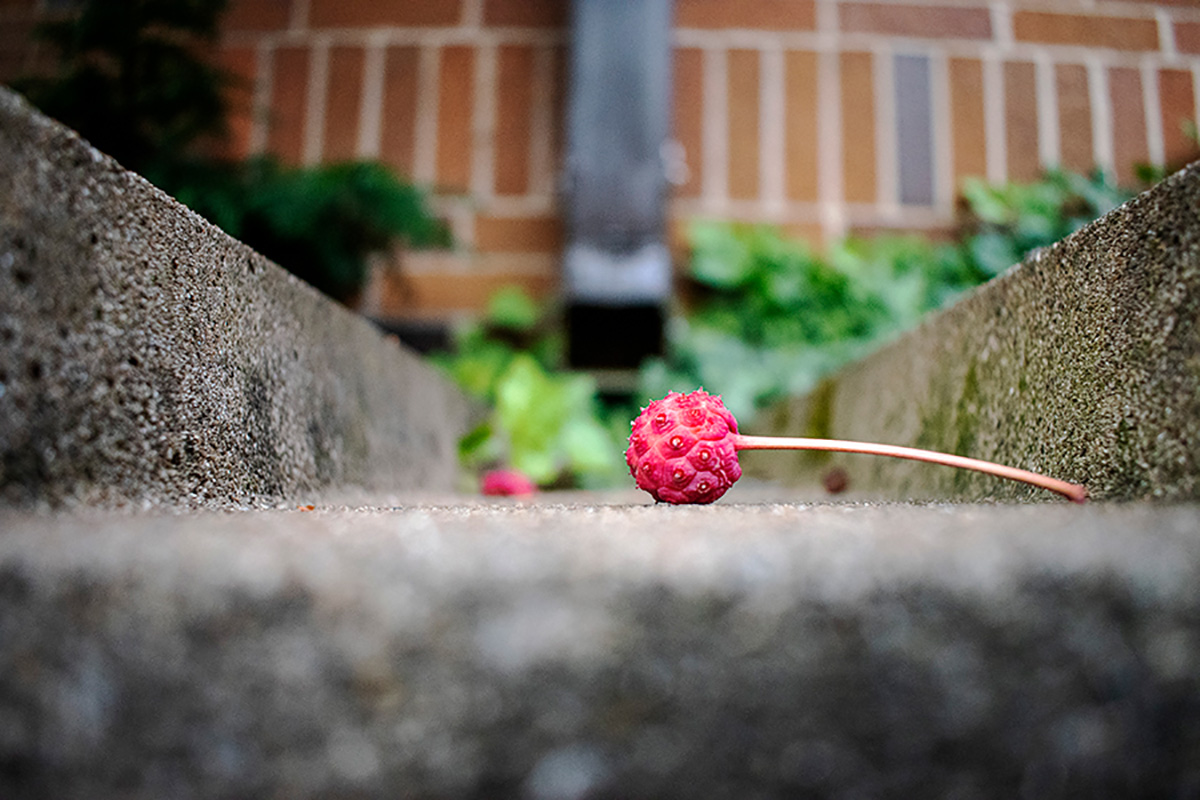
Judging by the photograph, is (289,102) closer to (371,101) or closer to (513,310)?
(371,101)

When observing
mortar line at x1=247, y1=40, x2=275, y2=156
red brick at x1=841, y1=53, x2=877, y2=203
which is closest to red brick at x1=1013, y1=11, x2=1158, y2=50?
red brick at x1=841, y1=53, x2=877, y2=203

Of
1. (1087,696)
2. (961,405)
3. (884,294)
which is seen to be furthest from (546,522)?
(884,294)

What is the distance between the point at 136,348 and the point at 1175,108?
3.59 metres

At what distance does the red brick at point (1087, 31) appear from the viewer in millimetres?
2941

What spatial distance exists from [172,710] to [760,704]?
0.83 feet

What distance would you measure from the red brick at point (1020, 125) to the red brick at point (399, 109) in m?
2.18

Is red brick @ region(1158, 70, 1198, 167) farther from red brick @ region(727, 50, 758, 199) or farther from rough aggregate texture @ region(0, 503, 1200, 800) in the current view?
rough aggregate texture @ region(0, 503, 1200, 800)

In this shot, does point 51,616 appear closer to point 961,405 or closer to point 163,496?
point 163,496

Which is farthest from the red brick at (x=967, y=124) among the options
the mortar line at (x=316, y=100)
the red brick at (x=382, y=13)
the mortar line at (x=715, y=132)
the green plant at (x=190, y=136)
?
the mortar line at (x=316, y=100)

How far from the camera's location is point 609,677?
34cm

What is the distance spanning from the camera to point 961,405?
907 mm

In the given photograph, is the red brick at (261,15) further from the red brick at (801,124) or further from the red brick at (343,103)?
the red brick at (801,124)

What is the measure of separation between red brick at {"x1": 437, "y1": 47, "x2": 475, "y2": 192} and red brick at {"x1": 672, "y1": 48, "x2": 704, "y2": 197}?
2.48 ft

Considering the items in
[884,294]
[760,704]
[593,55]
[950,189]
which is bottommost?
[760,704]
